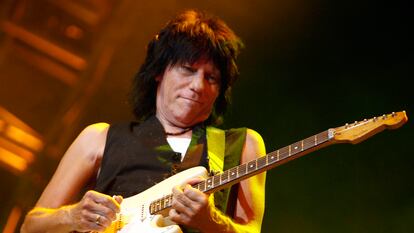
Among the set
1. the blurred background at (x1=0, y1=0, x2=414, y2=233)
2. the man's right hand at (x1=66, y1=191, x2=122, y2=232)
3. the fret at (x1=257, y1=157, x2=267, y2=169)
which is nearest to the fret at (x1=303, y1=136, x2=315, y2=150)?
the fret at (x1=257, y1=157, x2=267, y2=169)

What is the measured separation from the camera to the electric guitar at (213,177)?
4.93 ft

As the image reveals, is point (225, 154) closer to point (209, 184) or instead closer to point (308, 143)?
point (209, 184)

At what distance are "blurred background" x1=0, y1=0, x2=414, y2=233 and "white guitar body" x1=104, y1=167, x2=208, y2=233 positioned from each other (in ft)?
2.84

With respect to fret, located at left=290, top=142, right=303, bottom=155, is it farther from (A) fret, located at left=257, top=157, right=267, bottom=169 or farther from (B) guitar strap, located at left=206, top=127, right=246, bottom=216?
(B) guitar strap, located at left=206, top=127, right=246, bottom=216

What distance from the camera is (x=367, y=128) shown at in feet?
4.94

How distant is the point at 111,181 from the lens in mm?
1959

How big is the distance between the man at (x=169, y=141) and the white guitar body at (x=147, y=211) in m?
0.04

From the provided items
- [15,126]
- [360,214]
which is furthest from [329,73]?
[15,126]

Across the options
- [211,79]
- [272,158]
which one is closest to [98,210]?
[272,158]

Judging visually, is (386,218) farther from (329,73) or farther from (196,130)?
(196,130)

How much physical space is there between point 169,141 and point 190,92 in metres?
0.17

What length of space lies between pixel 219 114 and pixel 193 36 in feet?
0.98

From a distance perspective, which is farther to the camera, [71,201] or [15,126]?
[15,126]

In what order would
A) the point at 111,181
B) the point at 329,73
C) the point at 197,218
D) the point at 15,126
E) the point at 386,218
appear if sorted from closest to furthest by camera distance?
the point at 197,218 < the point at 111,181 < the point at 386,218 < the point at 329,73 < the point at 15,126
